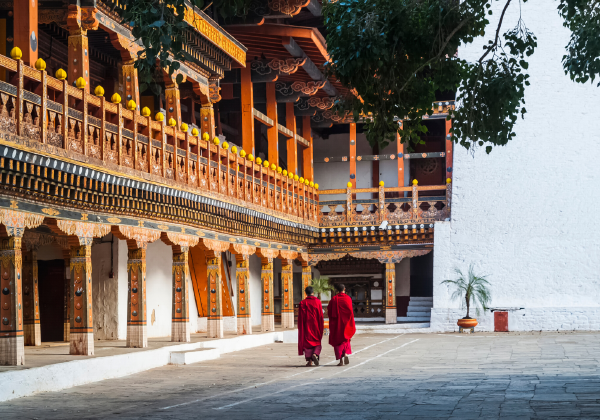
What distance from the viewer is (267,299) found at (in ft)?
58.9

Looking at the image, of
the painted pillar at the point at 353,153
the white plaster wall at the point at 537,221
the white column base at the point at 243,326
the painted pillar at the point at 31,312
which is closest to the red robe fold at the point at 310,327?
the painted pillar at the point at 31,312

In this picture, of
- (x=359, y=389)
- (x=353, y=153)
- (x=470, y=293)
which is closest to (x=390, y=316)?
(x=470, y=293)

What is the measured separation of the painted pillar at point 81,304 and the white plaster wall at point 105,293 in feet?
12.3

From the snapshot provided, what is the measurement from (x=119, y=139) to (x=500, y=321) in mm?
12559

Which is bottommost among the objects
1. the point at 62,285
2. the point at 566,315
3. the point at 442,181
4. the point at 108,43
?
the point at 566,315

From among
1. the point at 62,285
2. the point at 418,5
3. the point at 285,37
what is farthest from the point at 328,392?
the point at 285,37

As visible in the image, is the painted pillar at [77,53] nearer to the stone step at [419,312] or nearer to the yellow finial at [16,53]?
the yellow finial at [16,53]

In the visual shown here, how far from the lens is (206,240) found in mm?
14766

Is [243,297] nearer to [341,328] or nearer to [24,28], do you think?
[341,328]

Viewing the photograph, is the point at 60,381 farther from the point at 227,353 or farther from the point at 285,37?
the point at 285,37

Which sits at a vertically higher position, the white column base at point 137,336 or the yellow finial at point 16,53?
the yellow finial at point 16,53

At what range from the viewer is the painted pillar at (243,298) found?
16.6m

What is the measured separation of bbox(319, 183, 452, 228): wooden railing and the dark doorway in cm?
816

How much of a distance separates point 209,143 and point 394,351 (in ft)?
16.0
